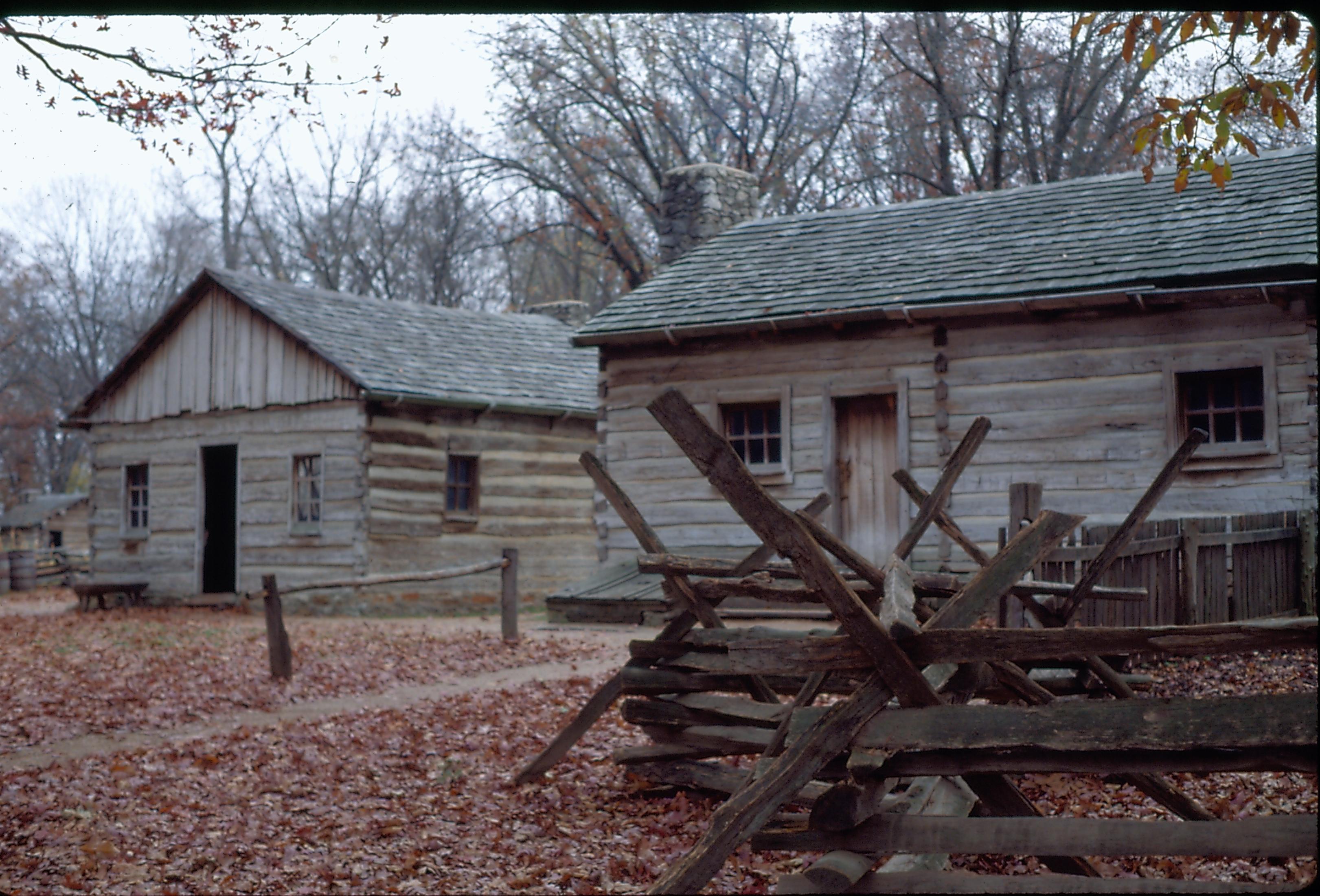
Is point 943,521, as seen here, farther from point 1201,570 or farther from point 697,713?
point 1201,570

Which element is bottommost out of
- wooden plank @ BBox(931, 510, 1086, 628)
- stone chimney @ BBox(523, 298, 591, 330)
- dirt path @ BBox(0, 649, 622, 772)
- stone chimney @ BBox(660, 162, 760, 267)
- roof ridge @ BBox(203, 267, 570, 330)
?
dirt path @ BBox(0, 649, 622, 772)

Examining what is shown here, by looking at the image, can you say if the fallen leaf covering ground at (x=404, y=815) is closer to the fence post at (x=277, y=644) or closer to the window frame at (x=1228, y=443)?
the fence post at (x=277, y=644)

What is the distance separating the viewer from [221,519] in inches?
854

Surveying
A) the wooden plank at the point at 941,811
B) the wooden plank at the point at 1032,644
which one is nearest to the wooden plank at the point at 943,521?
the wooden plank at the point at 941,811

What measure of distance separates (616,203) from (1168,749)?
1073 inches

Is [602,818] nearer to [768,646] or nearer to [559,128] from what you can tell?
[768,646]

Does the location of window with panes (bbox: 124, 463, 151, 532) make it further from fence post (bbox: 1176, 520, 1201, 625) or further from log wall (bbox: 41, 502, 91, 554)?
log wall (bbox: 41, 502, 91, 554)

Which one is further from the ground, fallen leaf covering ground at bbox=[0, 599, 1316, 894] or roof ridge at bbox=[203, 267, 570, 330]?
roof ridge at bbox=[203, 267, 570, 330]

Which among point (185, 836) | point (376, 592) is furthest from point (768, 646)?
point (376, 592)

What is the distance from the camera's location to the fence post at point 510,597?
13844 millimetres

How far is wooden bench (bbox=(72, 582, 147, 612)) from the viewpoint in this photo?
19.2m

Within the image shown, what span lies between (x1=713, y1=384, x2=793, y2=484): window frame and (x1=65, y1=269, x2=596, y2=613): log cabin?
5.40 m

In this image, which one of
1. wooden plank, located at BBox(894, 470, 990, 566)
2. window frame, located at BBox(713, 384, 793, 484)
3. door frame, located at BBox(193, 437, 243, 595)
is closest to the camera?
wooden plank, located at BBox(894, 470, 990, 566)

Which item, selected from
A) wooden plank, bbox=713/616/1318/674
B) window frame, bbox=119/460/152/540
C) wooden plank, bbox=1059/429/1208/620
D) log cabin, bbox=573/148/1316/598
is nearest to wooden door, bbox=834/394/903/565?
log cabin, bbox=573/148/1316/598
